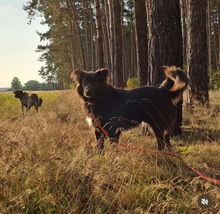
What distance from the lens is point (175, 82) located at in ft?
10.8

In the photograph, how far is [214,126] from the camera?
4.30 metres

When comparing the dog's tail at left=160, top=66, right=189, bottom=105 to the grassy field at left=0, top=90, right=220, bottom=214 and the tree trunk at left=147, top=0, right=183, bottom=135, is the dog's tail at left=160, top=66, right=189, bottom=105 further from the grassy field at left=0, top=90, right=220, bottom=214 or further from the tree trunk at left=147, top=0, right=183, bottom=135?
the grassy field at left=0, top=90, right=220, bottom=214

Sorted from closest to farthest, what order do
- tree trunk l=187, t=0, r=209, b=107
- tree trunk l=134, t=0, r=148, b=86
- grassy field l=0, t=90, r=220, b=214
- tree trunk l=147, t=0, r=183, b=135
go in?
grassy field l=0, t=90, r=220, b=214 < tree trunk l=147, t=0, r=183, b=135 < tree trunk l=187, t=0, r=209, b=107 < tree trunk l=134, t=0, r=148, b=86

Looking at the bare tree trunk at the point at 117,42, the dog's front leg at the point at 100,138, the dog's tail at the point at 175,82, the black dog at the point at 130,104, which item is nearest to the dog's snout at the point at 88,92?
the black dog at the point at 130,104

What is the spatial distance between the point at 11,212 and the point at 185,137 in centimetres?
367

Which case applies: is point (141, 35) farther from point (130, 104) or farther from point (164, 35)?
point (130, 104)

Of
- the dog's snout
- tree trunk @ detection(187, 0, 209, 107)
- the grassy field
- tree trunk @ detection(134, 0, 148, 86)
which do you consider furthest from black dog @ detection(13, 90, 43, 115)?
tree trunk @ detection(187, 0, 209, 107)

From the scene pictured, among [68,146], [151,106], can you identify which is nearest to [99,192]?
[68,146]

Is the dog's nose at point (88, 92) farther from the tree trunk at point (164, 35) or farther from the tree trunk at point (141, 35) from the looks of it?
A: the tree trunk at point (141, 35)

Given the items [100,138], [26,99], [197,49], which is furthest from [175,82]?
[26,99]

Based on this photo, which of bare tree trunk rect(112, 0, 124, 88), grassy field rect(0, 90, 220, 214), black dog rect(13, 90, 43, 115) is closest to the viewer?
grassy field rect(0, 90, 220, 214)

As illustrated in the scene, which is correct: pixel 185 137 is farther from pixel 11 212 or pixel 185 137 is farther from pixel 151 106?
pixel 11 212

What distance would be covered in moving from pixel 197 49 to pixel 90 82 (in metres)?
4.33

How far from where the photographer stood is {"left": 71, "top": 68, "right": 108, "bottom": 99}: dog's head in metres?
3.28
